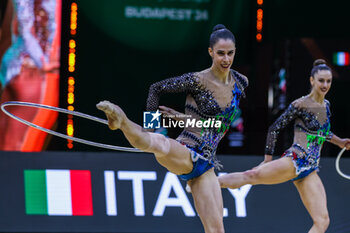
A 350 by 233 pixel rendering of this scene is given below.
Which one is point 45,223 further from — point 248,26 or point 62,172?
point 248,26

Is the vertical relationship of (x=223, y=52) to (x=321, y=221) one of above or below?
above

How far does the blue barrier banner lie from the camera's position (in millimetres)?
8016

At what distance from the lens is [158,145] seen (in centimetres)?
477

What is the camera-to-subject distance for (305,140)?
675cm

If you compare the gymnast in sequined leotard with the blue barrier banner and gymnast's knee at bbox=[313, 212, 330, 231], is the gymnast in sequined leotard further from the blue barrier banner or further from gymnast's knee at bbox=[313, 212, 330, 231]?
the blue barrier banner

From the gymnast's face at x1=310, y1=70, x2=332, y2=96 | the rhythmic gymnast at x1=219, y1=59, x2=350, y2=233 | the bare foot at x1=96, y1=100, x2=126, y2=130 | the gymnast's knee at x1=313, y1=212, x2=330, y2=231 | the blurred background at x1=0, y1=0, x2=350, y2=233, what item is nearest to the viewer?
the bare foot at x1=96, y1=100, x2=126, y2=130

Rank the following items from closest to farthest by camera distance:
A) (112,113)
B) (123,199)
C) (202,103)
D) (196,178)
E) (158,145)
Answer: (112,113) < (158,145) < (196,178) < (202,103) < (123,199)

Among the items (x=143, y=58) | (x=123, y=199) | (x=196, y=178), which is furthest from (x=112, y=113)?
(x=143, y=58)

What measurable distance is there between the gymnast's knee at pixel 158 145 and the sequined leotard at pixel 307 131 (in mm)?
2204

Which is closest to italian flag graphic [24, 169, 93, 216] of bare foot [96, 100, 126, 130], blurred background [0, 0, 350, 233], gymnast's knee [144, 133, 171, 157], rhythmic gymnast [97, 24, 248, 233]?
blurred background [0, 0, 350, 233]

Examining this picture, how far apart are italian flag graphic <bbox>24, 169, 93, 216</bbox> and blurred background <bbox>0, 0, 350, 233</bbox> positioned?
0.19m

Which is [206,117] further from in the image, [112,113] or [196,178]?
[112,113]

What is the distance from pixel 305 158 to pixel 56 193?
326cm

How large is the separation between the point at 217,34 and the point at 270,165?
1927mm
